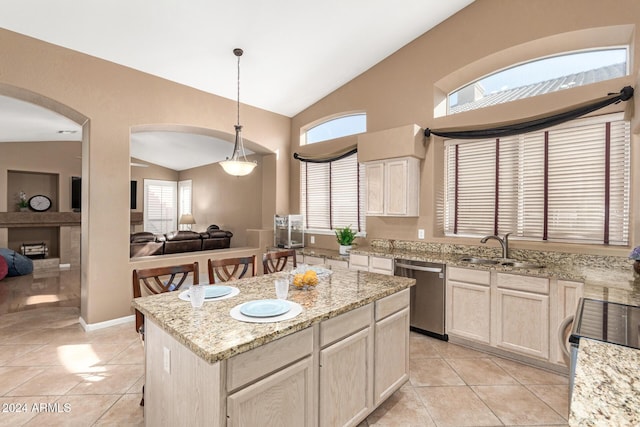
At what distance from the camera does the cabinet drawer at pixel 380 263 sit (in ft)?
12.5

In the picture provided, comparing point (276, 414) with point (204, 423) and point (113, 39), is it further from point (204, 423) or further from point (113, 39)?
point (113, 39)

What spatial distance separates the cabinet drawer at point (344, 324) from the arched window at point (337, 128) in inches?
139

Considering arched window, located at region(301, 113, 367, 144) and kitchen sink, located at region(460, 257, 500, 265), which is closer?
kitchen sink, located at region(460, 257, 500, 265)

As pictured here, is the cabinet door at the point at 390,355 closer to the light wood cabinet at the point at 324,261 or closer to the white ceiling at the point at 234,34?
the light wood cabinet at the point at 324,261

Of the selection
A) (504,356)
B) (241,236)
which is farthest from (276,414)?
(241,236)

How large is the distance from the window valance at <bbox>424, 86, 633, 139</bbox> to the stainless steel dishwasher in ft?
5.23

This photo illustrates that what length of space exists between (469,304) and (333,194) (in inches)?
109

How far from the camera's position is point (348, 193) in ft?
16.7

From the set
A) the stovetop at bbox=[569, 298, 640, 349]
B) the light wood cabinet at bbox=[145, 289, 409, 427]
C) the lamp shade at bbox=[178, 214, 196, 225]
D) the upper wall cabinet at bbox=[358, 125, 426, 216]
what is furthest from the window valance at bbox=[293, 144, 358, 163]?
the lamp shade at bbox=[178, 214, 196, 225]

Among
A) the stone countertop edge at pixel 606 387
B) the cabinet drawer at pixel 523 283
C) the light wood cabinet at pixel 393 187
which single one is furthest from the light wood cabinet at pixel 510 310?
the stone countertop edge at pixel 606 387

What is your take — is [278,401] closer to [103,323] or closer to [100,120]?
[103,323]

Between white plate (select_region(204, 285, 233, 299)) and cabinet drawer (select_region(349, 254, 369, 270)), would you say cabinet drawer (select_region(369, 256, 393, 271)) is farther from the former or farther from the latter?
white plate (select_region(204, 285, 233, 299))

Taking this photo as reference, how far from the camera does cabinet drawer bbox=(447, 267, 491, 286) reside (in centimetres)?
309

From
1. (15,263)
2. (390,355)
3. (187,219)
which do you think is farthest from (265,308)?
(187,219)
